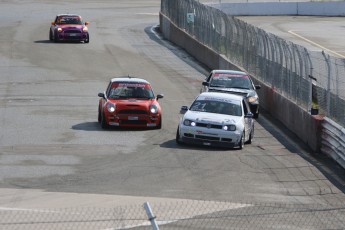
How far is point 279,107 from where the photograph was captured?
30.1m

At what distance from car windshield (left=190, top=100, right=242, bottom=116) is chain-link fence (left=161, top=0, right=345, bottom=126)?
2.11 m

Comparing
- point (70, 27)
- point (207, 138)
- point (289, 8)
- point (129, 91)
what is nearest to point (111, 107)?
point (129, 91)

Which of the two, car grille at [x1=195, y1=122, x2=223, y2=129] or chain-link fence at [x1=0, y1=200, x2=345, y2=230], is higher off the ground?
chain-link fence at [x1=0, y1=200, x2=345, y2=230]

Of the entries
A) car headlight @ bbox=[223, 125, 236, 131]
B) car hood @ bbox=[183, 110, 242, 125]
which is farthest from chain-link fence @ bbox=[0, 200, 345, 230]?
car hood @ bbox=[183, 110, 242, 125]

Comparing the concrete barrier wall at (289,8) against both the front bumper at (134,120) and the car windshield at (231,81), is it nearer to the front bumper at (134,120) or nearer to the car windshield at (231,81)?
the car windshield at (231,81)

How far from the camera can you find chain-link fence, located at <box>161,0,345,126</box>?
2411 centimetres

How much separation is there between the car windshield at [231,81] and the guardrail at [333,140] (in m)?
7.55

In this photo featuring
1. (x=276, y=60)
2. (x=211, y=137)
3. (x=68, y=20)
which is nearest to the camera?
(x=211, y=137)

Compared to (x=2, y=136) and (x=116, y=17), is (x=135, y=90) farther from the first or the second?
(x=116, y=17)

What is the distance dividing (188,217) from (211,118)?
30.6 ft

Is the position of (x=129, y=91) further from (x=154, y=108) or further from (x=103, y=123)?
(x=103, y=123)

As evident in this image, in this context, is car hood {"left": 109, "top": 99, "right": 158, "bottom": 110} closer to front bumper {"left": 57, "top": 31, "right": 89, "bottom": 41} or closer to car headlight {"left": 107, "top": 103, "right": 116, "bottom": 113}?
car headlight {"left": 107, "top": 103, "right": 116, "bottom": 113}

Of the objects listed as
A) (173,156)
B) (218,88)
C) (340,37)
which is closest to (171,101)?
(218,88)

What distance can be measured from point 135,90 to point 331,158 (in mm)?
6717
